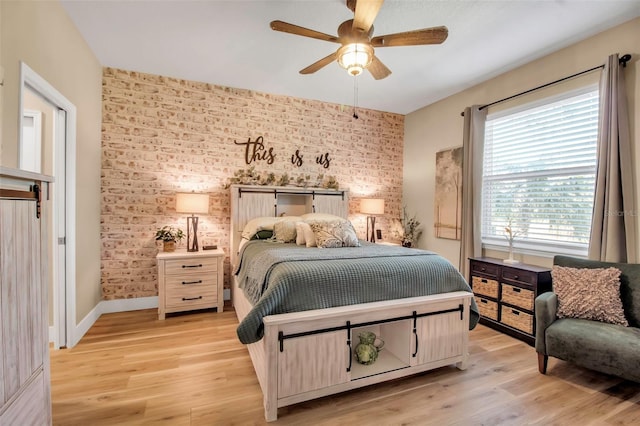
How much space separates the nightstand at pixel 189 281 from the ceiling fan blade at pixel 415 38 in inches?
111

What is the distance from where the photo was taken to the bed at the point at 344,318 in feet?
5.94

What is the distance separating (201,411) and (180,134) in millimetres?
3175

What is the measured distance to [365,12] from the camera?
1867mm

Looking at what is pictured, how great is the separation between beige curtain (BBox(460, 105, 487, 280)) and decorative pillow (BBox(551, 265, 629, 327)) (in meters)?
1.19

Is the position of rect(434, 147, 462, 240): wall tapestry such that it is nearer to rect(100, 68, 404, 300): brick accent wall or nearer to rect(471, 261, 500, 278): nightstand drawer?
rect(471, 261, 500, 278): nightstand drawer

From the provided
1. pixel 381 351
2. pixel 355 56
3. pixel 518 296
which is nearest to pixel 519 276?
pixel 518 296

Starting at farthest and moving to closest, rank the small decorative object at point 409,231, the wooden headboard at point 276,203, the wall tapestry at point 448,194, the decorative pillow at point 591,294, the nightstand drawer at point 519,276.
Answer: the small decorative object at point 409,231, the wall tapestry at point 448,194, the wooden headboard at point 276,203, the nightstand drawer at point 519,276, the decorative pillow at point 591,294

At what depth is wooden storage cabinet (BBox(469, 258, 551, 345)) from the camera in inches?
111

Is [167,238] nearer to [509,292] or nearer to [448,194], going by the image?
[448,194]

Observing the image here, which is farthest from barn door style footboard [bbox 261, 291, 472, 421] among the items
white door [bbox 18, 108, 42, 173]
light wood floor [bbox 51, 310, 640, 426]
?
white door [bbox 18, 108, 42, 173]

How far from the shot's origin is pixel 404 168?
17.0 ft

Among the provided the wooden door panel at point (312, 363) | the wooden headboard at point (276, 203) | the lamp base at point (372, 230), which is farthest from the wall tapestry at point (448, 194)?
the wooden door panel at point (312, 363)

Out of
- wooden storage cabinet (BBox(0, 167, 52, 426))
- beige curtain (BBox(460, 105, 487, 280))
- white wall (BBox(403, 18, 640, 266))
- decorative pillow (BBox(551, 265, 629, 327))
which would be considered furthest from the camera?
beige curtain (BBox(460, 105, 487, 280))

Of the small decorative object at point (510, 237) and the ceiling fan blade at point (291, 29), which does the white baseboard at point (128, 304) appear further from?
the small decorative object at point (510, 237)
